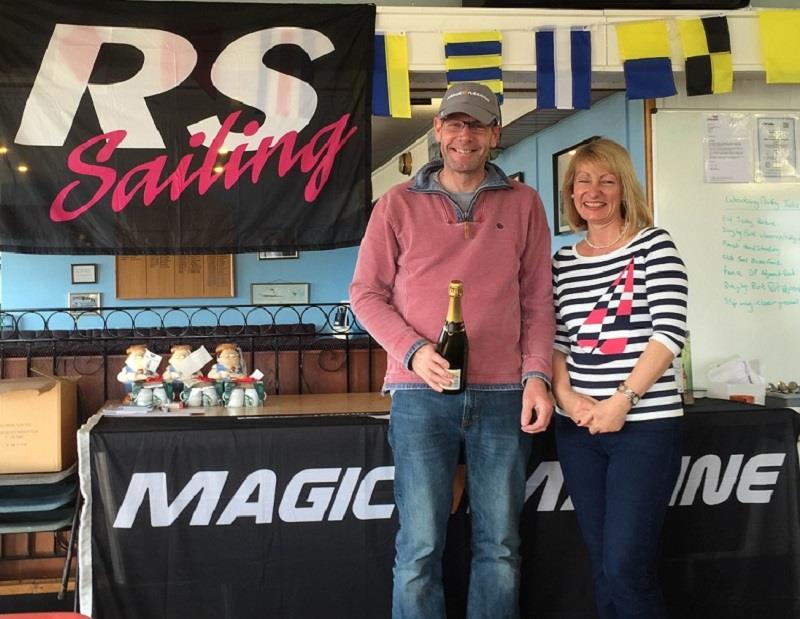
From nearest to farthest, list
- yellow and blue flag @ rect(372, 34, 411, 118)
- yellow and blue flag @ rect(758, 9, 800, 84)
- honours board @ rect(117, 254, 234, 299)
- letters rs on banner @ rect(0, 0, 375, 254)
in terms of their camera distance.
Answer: letters rs on banner @ rect(0, 0, 375, 254) < yellow and blue flag @ rect(372, 34, 411, 118) < yellow and blue flag @ rect(758, 9, 800, 84) < honours board @ rect(117, 254, 234, 299)

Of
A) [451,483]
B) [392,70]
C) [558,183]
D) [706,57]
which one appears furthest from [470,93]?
[558,183]

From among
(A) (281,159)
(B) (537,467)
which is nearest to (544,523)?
(B) (537,467)

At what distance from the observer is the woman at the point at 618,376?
183 centimetres

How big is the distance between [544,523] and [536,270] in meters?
0.90

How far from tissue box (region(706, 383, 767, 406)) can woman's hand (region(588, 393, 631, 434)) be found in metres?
1.37

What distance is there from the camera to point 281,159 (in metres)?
3.06

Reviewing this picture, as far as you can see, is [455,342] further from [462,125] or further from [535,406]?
[462,125]

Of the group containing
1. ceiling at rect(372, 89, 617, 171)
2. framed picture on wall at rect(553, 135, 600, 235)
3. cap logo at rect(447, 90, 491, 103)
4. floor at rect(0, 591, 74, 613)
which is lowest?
floor at rect(0, 591, 74, 613)

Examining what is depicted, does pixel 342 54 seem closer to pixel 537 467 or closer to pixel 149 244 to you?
pixel 149 244

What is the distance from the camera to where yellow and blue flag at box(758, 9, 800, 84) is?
324cm

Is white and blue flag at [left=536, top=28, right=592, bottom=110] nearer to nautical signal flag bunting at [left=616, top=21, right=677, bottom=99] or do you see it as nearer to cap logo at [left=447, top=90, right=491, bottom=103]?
nautical signal flag bunting at [left=616, top=21, right=677, bottom=99]

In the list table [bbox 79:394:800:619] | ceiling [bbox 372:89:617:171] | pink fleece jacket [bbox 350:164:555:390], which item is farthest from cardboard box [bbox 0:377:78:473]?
ceiling [bbox 372:89:617:171]

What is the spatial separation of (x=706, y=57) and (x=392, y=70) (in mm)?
1301

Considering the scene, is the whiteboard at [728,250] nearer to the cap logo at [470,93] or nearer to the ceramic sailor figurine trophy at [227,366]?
Result: the cap logo at [470,93]
